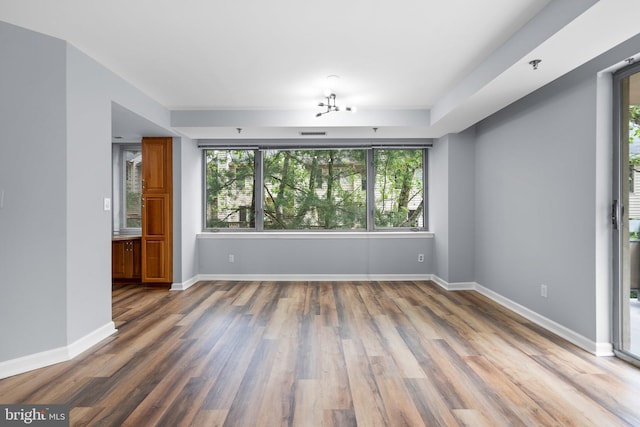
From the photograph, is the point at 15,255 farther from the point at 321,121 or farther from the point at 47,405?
the point at 321,121

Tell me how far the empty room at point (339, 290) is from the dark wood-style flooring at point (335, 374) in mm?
20

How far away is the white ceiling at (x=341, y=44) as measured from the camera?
225 centimetres

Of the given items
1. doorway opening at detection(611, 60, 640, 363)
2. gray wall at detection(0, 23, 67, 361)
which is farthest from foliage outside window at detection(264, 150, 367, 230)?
doorway opening at detection(611, 60, 640, 363)

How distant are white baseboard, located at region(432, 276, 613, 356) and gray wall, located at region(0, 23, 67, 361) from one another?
4362mm

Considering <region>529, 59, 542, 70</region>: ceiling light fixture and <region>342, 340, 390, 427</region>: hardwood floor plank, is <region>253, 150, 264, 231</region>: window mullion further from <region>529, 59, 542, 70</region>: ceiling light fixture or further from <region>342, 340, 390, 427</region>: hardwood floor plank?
<region>529, 59, 542, 70</region>: ceiling light fixture

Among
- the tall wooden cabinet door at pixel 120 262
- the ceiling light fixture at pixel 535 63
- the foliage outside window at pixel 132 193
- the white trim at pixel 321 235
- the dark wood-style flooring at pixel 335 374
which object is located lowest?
the dark wood-style flooring at pixel 335 374

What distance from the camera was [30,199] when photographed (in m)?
2.55

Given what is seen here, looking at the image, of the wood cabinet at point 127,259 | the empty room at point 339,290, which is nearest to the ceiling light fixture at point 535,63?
the empty room at point 339,290

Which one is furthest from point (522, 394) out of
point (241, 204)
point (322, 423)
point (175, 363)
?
point (241, 204)

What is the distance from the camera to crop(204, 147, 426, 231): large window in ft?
19.2

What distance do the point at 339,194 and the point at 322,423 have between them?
4.28 m

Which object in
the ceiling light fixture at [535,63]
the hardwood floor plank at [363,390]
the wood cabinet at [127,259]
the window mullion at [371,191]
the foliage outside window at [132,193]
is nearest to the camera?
the hardwood floor plank at [363,390]

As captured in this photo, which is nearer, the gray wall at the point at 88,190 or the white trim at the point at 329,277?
the gray wall at the point at 88,190

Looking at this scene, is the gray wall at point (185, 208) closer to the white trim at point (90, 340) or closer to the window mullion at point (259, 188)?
the window mullion at point (259, 188)
